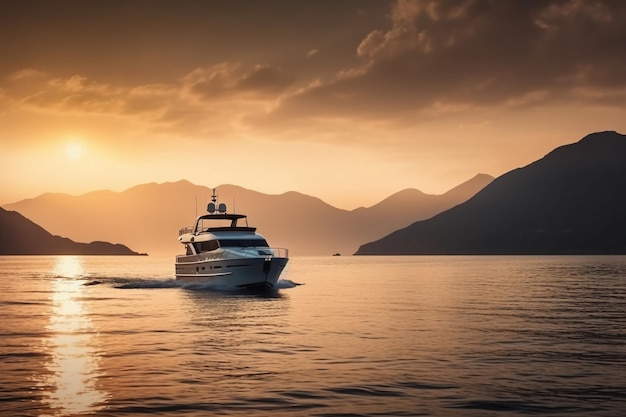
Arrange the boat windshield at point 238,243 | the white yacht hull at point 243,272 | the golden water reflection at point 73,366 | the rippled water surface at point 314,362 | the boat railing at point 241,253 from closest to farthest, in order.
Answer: the rippled water surface at point 314,362 < the golden water reflection at point 73,366 < the white yacht hull at point 243,272 < the boat railing at point 241,253 < the boat windshield at point 238,243

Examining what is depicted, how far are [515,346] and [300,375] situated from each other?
10714 millimetres

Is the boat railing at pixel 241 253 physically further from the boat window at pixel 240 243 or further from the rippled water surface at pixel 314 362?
the rippled water surface at pixel 314 362

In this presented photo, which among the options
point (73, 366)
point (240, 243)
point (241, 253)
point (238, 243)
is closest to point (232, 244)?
point (238, 243)

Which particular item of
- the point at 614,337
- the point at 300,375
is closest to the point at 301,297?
the point at 614,337

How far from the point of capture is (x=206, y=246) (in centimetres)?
6391

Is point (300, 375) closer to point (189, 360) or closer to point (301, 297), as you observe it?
point (189, 360)

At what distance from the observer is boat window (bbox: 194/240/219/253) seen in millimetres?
62406

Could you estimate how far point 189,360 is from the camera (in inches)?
942

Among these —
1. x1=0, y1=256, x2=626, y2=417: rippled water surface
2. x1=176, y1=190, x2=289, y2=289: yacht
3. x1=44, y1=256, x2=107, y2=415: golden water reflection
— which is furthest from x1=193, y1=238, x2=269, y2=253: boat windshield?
x1=44, y1=256, x2=107, y2=415: golden water reflection

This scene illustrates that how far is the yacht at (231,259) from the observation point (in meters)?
59.6

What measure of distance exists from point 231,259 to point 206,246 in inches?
193

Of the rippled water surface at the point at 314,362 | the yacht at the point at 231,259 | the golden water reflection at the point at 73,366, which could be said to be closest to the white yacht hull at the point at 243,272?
the yacht at the point at 231,259

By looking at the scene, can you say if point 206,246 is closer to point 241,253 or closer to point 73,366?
point 241,253

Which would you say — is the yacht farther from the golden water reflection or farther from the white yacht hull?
the golden water reflection
